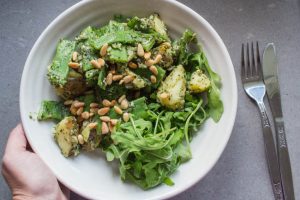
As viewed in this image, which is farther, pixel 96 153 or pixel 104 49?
pixel 96 153

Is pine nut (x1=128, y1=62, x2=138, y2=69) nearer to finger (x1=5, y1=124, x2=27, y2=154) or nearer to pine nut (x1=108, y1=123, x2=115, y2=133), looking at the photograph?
pine nut (x1=108, y1=123, x2=115, y2=133)

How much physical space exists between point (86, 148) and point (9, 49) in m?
0.48

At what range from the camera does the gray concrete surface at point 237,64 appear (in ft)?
5.10

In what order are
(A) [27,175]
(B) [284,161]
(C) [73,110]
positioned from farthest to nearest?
(B) [284,161]
(C) [73,110]
(A) [27,175]

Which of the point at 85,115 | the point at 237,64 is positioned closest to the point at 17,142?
the point at 85,115

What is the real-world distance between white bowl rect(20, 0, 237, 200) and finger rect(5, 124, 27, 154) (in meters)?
0.03

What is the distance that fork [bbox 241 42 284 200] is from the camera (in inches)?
60.3

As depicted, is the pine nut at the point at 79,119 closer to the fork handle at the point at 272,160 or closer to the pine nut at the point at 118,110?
the pine nut at the point at 118,110

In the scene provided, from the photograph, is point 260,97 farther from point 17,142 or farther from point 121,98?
point 17,142

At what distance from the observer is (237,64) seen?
1579mm

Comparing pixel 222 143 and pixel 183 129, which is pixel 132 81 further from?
pixel 222 143

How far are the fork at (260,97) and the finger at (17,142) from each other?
78cm

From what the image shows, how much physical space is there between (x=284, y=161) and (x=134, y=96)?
58cm

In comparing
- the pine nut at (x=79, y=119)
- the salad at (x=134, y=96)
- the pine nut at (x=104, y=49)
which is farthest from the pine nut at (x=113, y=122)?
the pine nut at (x=104, y=49)
